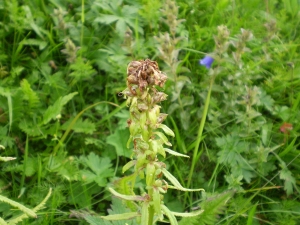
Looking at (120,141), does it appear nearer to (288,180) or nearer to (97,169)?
(97,169)

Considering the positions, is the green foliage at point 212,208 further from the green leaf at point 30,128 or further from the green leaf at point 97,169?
the green leaf at point 30,128

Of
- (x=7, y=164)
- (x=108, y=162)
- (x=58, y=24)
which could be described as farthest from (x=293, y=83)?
(x=7, y=164)

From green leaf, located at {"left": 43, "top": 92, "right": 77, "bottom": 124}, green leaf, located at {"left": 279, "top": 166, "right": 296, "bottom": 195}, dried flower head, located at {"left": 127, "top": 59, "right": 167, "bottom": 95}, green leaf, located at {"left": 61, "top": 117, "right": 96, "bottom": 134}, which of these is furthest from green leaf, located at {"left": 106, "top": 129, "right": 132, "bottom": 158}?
dried flower head, located at {"left": 127, "top": 59, "right": 167, "bottom": 95}

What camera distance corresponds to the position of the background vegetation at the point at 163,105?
244 cm

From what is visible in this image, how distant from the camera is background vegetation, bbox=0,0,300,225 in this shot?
244 cm

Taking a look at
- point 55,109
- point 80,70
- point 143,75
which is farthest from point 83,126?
point 143,75

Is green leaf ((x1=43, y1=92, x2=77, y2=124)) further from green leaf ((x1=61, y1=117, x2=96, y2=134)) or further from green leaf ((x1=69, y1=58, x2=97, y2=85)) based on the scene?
green leaf ((x1=69, y1=58, x2=97, y2=85))

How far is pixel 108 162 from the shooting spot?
100 inches

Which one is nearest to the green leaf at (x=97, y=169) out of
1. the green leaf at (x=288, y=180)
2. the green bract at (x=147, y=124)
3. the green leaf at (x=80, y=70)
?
the green leaf at (x=80, y=70)

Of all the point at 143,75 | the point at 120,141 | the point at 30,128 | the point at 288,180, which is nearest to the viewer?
the point at 143,75

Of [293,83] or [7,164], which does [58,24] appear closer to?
[7,164]

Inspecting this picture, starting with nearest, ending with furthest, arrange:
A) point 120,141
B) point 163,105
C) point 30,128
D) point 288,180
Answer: point 288,180
point 120,141
point 30,128
point 163,105

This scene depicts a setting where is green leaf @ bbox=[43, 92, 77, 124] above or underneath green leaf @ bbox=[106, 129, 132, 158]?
above

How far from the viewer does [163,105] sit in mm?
2957
